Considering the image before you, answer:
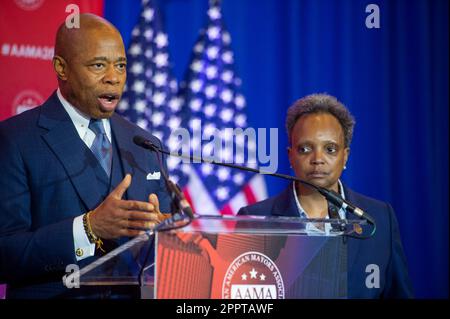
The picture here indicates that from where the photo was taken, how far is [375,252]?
2.82 metres

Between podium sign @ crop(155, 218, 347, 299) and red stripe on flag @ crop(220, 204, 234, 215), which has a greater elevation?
podium sign @ crop(155, 218, 347, 299)

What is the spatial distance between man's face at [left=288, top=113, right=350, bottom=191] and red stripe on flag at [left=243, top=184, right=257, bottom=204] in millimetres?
2057

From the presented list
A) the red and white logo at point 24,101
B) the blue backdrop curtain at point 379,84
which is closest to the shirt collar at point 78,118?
the red and white logo at point 24,101

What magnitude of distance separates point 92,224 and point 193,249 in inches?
18.5

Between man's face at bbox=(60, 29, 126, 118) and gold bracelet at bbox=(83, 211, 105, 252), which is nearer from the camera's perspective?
gold bracelet at bbox=(83, 211, 105, 252)

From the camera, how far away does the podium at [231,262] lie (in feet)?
5.89

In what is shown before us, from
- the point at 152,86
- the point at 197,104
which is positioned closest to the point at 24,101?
the point at 152,86

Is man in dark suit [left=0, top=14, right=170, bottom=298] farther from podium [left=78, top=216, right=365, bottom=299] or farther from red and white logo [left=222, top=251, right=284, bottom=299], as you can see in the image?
red and white logo [left=222, top=251, right=284, bottom=299]

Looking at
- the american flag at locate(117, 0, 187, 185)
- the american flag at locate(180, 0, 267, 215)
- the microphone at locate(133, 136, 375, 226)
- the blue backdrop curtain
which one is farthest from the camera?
A: the blue backdrop curtain

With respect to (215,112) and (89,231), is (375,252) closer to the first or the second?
(89,231)

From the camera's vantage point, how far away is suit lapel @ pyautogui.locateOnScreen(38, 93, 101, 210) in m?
2.46

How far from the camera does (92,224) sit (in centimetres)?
216

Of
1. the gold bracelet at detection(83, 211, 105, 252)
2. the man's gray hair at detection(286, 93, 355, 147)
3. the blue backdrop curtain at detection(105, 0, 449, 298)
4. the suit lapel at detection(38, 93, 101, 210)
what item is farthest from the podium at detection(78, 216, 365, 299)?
the blue backdrop curtain at detection(105, 0, 449, 298)

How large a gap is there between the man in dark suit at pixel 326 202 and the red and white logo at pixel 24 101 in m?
1.48
